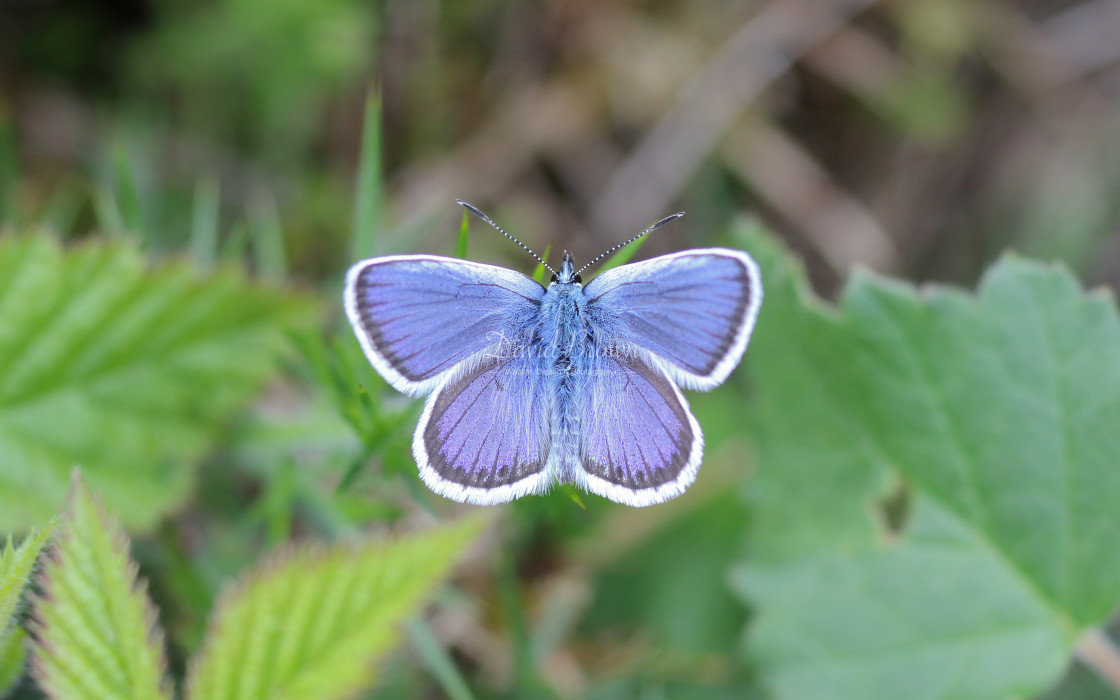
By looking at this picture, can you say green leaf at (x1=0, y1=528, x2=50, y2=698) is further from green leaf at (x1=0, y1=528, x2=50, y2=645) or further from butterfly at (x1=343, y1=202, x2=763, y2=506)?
butterfly at (x1=343, y1=202, x2=763, y2=506)

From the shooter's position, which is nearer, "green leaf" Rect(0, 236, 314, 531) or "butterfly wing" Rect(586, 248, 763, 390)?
"butterfly wing" Rect(586, 248, 763, 390)

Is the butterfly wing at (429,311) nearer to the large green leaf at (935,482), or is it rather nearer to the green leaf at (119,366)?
the green leaf at (119,366)

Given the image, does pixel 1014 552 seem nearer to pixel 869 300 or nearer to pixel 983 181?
pixel 869 300

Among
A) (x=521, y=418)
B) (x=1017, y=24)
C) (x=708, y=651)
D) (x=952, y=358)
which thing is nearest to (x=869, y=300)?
(x=952, y=358)

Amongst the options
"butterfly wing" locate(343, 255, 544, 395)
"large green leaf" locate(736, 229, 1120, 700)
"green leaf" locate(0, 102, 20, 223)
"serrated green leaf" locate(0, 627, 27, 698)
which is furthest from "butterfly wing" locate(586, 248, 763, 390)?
"green leaf" locate(0, 102, 20, 223)

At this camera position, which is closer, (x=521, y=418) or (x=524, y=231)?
(x=521, y=418)

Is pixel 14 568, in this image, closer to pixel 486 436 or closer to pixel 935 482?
pixel 486 436

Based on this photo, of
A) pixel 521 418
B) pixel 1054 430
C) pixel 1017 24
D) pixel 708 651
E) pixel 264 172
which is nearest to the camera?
pixel 521 418
